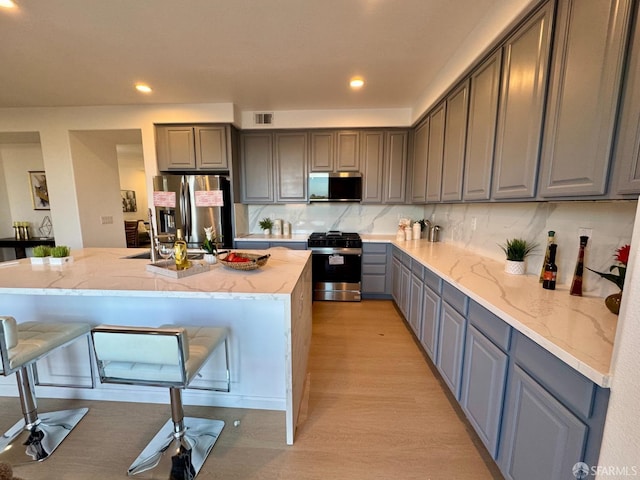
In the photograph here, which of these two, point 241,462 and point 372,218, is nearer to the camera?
point 241,462

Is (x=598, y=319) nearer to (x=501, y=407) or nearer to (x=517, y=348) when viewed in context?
(x=517, y=348)

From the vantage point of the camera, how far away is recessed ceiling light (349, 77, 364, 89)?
2768 millimetres

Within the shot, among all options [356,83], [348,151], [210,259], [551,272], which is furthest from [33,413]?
[348,151]

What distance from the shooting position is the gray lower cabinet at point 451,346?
1.64m

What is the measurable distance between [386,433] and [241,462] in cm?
84

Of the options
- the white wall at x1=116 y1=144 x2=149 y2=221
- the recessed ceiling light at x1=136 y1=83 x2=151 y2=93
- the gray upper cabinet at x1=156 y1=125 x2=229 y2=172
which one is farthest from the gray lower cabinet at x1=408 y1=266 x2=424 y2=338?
the white wall at x1=116 y1=144 x2=149 y2=221

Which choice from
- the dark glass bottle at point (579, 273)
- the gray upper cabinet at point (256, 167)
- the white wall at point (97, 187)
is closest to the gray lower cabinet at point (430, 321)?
the dark glass bottle at point (579, 273)

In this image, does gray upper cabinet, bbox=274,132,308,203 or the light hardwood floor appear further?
gray upper cabinet, bbox=274,132,308,203

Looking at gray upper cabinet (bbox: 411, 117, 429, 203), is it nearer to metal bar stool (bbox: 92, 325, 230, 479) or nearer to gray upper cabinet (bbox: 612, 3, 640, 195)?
gray upper cabinet (bbox: 612, 3, 640, 195)

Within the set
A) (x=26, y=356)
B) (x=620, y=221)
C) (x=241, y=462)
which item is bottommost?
(x=241, y=462)

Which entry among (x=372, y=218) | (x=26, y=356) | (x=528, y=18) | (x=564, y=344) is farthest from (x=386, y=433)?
(x=372, y=218)

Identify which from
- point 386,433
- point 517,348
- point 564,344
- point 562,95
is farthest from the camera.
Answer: point 386,433

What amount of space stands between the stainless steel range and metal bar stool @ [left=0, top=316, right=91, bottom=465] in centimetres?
245

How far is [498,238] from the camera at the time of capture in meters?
2.20
